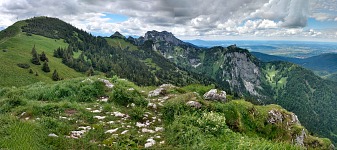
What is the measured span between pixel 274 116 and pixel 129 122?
514 inches

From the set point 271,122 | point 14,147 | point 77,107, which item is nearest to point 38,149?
point 14,147

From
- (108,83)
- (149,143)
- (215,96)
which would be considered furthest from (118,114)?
(215,96)

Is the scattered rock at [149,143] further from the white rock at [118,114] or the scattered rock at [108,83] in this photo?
the scattered rock at [108,83]

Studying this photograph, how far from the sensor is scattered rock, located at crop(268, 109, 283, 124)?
738 inches

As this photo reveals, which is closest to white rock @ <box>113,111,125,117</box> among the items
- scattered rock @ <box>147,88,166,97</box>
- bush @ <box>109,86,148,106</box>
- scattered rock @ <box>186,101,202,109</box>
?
bush @ <box>109,86,148,106</box>

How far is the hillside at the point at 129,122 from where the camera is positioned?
9.12 m

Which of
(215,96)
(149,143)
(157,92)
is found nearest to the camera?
(149,143)

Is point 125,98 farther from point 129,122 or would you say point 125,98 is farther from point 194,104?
point 194,104

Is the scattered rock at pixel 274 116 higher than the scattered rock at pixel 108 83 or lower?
lower

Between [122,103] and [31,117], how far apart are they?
5.54 metres

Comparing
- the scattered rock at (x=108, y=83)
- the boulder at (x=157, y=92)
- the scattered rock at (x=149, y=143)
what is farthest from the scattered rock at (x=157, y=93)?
the scattered rock at (x=149, y=143)

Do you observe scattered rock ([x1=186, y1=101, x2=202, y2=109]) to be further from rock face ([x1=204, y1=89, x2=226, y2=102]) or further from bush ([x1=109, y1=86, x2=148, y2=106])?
rock face ([x1=204, y1=89, x2=226, y2=102])

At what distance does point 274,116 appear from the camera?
1939 centimetres

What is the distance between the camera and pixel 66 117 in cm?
1233
